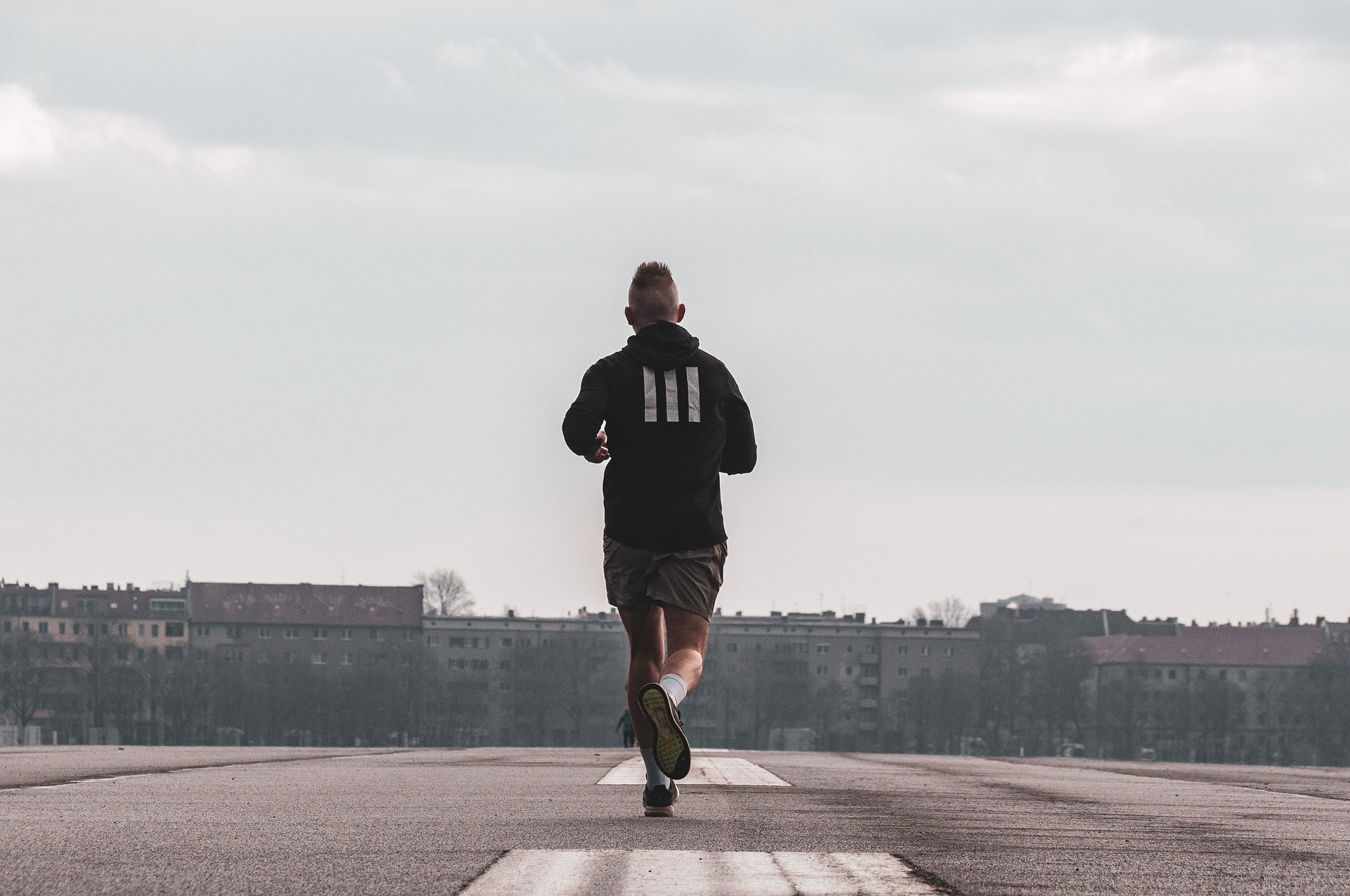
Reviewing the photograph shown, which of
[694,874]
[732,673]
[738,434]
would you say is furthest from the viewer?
[732,673]

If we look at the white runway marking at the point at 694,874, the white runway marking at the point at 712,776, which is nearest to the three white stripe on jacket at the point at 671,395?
the white runway marking at the point at 694,874

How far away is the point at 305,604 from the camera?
15188cm

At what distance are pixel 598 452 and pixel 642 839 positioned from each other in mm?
1830

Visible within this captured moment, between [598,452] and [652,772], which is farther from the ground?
[598,452]

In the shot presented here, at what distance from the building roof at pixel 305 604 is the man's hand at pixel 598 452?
147 meters

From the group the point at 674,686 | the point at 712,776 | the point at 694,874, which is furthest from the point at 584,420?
the point at 712,776

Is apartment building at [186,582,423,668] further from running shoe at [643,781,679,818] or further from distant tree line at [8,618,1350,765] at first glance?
running shoe at [643,781,679,818]

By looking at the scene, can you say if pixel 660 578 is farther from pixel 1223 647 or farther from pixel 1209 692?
pixel 1223 647

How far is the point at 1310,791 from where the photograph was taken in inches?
509

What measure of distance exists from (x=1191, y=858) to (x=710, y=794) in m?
3.72

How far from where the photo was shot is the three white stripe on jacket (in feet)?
24.2

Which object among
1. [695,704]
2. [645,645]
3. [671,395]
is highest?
[671,395]

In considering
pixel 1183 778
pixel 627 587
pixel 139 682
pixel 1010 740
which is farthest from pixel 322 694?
pixel 627 587

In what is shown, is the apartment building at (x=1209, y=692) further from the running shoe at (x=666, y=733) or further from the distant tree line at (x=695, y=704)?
the running shoe at (x=666, y=733)
